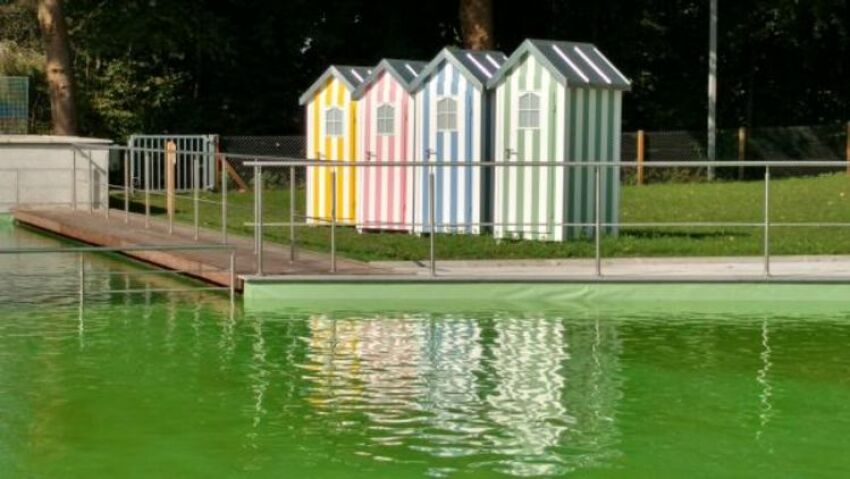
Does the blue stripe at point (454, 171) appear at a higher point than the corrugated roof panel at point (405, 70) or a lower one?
lower

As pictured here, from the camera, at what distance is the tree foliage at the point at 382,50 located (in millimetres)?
38781

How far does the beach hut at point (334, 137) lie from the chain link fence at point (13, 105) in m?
12.4

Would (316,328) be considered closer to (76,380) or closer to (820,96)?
(76,380)

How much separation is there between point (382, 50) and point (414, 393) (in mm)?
32529

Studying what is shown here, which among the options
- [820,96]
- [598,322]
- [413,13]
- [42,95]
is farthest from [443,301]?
[820,96]

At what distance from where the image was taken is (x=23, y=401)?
398 inches

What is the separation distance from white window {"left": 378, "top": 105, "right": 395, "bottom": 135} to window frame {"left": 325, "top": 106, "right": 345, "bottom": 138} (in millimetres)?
1075

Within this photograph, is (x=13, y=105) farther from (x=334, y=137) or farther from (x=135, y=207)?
(x=334, y=137)

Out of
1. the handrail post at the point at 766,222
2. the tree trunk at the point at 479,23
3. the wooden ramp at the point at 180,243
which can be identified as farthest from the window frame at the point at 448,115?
the tree trunk at the point at 479,23

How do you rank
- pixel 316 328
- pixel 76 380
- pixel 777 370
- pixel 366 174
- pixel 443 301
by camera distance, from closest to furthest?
pixel 76 380
pixel 777 370
pixel 316 328
pixel 443 301
pixel 366 174

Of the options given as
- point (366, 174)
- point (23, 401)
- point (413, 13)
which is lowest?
point (23, 401)

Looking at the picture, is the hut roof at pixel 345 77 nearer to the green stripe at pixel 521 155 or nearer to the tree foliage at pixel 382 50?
the green stripe at pixel 521 155

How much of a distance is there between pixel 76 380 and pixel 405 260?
7932 mm

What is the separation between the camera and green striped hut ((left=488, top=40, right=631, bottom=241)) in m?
20.0
